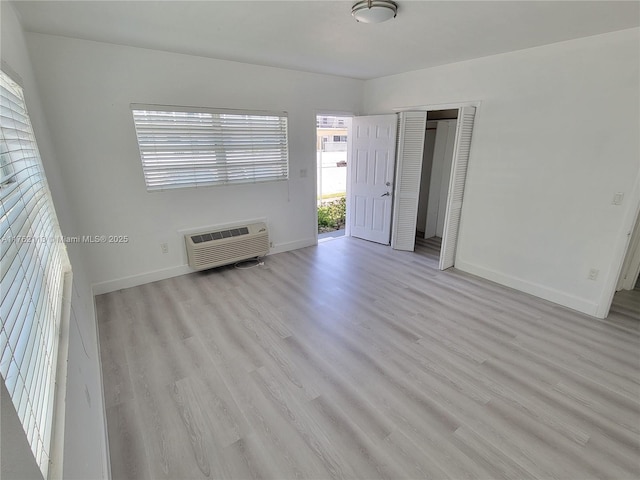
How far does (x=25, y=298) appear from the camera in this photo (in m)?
0.94

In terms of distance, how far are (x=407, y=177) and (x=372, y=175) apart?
612mm

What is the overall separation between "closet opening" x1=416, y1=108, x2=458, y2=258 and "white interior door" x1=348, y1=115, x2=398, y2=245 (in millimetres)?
859

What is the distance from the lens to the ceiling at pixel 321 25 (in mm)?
2131

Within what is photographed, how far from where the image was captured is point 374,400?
6.80 ft

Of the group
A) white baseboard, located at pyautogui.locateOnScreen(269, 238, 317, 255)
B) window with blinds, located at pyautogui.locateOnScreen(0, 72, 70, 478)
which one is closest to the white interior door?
white baseboard, located at pyautogui.locateOnScreen(269, 238, 317, 255)

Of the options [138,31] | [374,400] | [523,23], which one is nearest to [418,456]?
[374,400]

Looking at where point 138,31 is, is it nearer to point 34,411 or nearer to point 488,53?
point 34,411

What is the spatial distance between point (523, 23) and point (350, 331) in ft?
9.37

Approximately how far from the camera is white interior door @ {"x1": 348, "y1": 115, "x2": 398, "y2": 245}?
15.3 ft

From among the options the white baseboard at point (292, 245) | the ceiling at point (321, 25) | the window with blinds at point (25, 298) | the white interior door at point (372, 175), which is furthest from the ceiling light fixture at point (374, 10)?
the white baseboard at point (292, 245)

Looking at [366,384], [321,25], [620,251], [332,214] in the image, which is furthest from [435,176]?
[366,384]

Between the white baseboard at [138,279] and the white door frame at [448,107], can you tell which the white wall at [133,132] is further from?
the white door frame at [448,107]

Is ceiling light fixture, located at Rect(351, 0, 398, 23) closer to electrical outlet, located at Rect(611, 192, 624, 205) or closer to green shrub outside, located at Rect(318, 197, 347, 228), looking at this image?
electrical outlet, located at Rect(611, 192, 624, 205)

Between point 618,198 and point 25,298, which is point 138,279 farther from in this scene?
point 618,198
